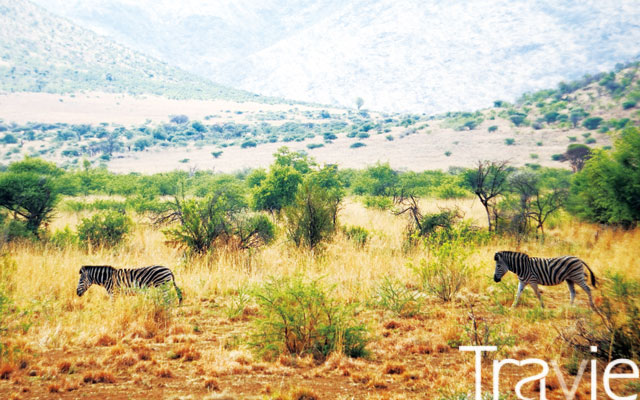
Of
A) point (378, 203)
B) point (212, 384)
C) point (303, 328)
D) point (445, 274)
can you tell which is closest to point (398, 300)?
point (445, 274)

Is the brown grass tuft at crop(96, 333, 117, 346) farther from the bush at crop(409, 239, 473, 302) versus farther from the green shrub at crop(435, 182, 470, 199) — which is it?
the green shrub at crop(435, 182, 470, 199)

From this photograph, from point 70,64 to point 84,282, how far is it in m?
155

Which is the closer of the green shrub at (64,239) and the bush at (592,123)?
the green shrub at (64,239)

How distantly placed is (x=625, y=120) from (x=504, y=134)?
14674mm

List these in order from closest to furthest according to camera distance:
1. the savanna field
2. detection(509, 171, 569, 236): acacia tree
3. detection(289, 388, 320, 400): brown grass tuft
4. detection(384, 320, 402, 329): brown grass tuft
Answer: detection(289, 388, 320, 400): brown grass tuft
the savanna field
detection(384, 320, 402, 329): brown grass tuft
detection(509, 171, 569, 236): acacia tree

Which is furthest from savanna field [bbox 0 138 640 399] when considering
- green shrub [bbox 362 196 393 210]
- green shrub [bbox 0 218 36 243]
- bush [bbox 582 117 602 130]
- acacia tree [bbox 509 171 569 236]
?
bush [bbox 582 117 602 130]

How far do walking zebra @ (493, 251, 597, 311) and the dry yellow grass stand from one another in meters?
0.43

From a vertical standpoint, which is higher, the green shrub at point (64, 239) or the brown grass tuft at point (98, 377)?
the green shrub at point (64, 239)

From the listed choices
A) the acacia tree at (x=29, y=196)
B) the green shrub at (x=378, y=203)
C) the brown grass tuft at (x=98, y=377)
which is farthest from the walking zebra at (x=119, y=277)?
the green shrub at (x=378, y=203)

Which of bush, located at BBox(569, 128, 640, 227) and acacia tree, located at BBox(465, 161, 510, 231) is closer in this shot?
bush, located at BBox(569, 128, 640, 227)

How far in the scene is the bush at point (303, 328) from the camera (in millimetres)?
6266

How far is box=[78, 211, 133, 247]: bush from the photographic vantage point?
42.6 feet

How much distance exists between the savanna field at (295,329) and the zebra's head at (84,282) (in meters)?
0.22

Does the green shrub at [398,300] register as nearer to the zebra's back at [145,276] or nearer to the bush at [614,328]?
the bush at [614,328]
